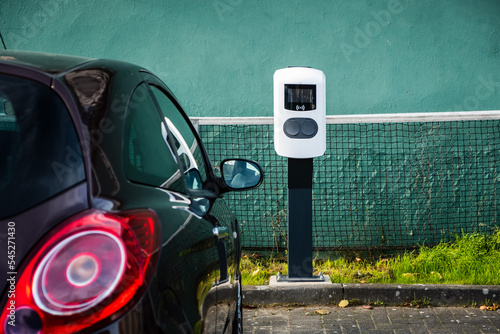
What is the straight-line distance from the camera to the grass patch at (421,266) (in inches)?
208

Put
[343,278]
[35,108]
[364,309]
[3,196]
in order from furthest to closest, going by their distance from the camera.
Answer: [343,278]
[364,309]
[35,108]
[3,196]

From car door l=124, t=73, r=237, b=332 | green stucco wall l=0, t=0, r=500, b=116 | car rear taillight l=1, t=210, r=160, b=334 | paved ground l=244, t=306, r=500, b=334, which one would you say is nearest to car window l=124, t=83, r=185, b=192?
car door l=124, t=73, r=237, b=332

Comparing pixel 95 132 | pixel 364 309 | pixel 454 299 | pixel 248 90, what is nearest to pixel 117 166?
pixel 95 132

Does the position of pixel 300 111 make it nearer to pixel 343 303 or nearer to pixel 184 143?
pixel 343 303

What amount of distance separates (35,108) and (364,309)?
3929mm

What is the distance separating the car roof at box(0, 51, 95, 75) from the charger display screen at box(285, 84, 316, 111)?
9.97 ft

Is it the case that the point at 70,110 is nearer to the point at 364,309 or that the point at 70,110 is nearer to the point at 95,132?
the point at 95,132

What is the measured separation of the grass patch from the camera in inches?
208

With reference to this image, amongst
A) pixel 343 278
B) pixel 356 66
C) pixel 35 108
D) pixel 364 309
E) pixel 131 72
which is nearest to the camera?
pixel 35 108

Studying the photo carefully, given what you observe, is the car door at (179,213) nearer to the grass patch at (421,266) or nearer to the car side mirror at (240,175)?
the car side mirror at (240,175)

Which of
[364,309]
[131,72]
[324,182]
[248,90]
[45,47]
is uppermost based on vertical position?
[45,47]

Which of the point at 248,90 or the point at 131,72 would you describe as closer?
the point at 131,72

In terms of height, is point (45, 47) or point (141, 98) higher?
point (45, 47)

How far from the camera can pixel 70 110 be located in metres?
1.60
